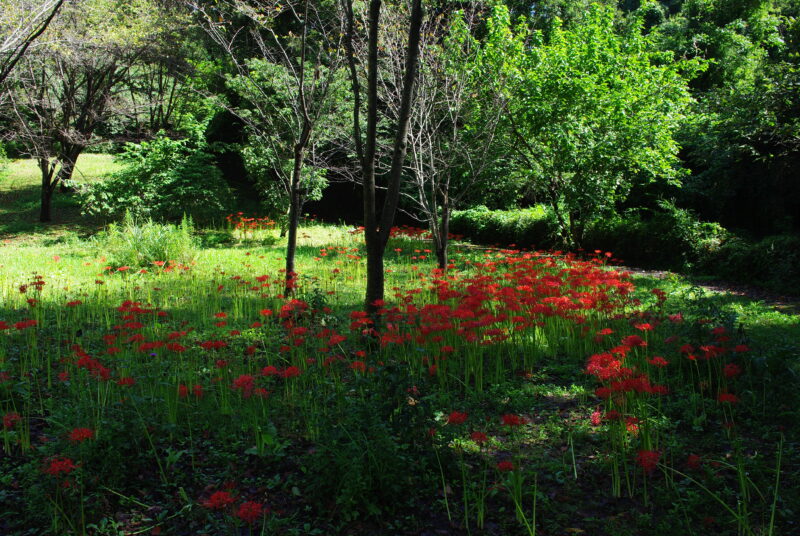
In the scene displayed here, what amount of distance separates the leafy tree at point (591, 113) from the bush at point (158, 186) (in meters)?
8.52

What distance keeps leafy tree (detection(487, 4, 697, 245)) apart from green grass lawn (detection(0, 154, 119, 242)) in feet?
36.5

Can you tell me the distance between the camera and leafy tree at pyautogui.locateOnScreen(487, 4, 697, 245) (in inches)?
417

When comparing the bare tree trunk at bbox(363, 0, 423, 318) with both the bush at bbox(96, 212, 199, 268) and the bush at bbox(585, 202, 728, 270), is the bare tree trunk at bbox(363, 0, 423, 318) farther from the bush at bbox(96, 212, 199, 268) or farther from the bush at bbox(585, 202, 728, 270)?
the bush at bbox(585, 202, 728, 270)

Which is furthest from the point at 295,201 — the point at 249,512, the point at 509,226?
the point at 509,226

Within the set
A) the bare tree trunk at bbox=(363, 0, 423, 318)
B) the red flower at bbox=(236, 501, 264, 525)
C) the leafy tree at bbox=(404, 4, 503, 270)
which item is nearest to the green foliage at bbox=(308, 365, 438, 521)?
the red flower at bbox=(236, 501, 264, 525)

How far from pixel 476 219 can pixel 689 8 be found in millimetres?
16731

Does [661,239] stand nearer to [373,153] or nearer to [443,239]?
[443,239]

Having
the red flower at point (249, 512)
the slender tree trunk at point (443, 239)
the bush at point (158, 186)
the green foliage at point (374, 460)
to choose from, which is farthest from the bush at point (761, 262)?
the bush at point (158, 186)

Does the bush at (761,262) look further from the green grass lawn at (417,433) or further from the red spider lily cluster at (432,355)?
the red spider lily cluster at (432,355)

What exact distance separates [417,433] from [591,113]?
32.9 ft

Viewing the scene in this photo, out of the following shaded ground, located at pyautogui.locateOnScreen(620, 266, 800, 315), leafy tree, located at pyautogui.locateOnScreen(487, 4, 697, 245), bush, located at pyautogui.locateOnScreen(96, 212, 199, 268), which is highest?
leafy tree, located at pyautogui.locateOnScreen(487, 4, 697, 245)

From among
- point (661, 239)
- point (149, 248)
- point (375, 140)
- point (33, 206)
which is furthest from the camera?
point (33, 206)

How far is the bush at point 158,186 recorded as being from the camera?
44.5 ft

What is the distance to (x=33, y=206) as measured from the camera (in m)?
17.8
